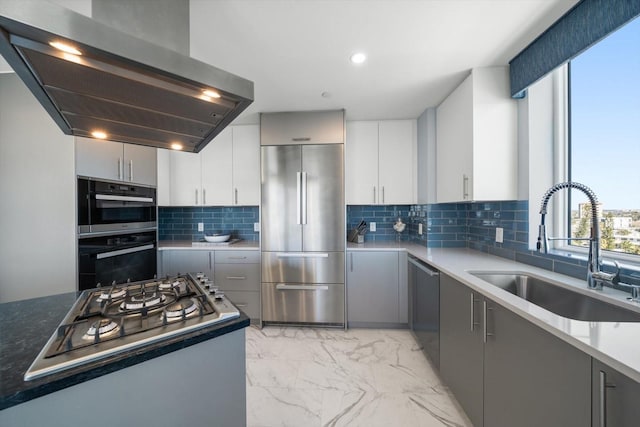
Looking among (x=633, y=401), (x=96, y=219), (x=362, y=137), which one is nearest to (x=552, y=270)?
(x=633, y=401)

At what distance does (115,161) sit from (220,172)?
3.37 ft

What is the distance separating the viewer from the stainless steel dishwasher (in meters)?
1.87

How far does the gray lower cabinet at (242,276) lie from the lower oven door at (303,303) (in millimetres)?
120

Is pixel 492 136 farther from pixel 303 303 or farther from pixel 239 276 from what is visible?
pixel 239 276

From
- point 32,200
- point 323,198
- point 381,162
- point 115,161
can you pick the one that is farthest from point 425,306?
point 32,200

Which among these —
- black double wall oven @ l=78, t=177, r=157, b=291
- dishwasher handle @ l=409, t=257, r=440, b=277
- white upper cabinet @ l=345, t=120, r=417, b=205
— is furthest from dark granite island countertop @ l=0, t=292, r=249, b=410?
white upper cabinet @ l=345, t=120, r=417, b=205

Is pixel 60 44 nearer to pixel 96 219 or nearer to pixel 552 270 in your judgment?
pixel 96 219

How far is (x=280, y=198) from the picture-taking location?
271 cm

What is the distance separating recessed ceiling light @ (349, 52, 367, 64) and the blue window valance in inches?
41.0

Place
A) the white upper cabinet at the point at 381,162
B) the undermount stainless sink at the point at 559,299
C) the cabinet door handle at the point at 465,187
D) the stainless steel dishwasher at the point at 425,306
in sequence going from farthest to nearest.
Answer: the white upper cabinet at the point at 381,162, the cabinet door handle at the point at 465,187, the stainless steel dishwasher at the point at 425,306, the undermount stainless sink at the point at 559,299

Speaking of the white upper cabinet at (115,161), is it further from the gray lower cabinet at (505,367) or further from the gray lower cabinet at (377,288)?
the gray lower cabinet at (505,367)

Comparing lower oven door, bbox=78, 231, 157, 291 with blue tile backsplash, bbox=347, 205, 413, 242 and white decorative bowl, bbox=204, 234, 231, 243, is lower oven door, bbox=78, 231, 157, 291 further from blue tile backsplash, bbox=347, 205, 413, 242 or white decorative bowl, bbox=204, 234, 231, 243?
blue tile backsplash, bbox=347, 205, 413, 242

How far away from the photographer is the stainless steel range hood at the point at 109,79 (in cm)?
68

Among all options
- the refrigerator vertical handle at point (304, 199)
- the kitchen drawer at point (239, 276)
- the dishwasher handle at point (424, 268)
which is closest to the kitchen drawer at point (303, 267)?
the kitchen drawer at point (239, 276)
